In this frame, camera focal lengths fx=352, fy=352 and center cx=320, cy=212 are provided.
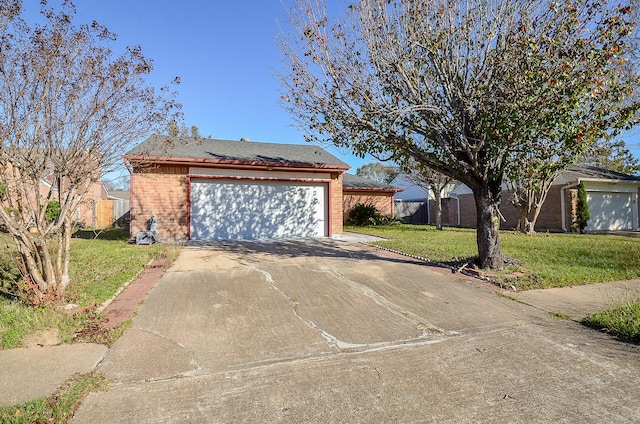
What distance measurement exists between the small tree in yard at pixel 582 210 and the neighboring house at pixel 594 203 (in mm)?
202

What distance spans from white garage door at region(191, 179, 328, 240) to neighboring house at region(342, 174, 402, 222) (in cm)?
729

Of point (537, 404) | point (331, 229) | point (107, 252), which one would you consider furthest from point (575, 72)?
point (107, 252)

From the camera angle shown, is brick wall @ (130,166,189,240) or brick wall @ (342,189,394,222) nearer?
brick wall @ (130,166,189,240)

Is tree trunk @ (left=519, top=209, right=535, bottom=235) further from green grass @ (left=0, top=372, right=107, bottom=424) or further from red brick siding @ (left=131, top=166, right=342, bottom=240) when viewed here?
green grass @ (left=0, top=372, right=107, bottom=424)

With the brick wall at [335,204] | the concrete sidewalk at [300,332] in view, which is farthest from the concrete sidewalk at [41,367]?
the brick wall at [335,204]

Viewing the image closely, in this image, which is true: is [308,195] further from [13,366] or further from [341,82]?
[13,366]

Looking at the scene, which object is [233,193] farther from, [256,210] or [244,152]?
[244,152]

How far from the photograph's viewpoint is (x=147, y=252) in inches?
365

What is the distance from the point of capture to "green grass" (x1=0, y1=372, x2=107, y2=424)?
7.73 ft

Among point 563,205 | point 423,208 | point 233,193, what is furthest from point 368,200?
point 233,193

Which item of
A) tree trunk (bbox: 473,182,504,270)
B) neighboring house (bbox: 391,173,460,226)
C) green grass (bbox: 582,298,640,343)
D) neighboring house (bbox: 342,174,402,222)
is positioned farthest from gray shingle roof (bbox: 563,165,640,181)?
green grass (bbox: 582,298,640,343)

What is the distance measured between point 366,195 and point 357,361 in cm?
1872

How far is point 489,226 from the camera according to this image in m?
7.18

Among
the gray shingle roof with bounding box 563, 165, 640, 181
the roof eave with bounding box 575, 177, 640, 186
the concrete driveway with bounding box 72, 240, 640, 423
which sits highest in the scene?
the gray shingle roof with bounding box 563, 165, 640, 181
